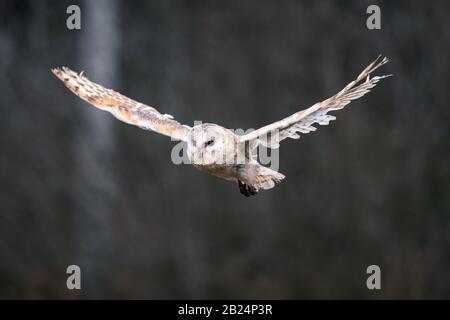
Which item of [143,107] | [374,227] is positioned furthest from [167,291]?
[143,107]

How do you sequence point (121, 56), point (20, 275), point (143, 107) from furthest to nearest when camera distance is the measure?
1. point (121, 56)
2. point (20, 275)
3. point (143, 107)

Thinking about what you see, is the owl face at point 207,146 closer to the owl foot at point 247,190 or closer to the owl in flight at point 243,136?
the owl in flight at point 243,136

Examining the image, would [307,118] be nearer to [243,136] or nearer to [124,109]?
[243,136]

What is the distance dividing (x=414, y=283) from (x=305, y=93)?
2.04 m

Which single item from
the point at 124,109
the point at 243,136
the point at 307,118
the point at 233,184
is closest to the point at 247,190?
the point at 243,136

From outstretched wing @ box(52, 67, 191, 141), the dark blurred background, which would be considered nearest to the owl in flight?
outstretched wing @ box(52, 67, 191, 141)

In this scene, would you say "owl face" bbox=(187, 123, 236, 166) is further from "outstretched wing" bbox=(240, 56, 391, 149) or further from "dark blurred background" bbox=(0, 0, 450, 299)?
"dark blurred background" bbox=(0, 0, 450, 299)

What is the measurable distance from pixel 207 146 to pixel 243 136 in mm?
179

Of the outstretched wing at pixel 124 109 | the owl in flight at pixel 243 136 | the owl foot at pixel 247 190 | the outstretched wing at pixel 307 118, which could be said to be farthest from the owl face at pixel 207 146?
the owl foot at pixel 247 190

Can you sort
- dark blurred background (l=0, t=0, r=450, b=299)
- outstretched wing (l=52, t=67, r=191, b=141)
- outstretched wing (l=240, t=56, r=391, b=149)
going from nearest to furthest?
outstretched wing (l=240, t=56, r=391, b=149) → outstretched wing (l=52, t=67, r=191, b=141) → dark blurred background (l=0, t=0, r=450, b=299)

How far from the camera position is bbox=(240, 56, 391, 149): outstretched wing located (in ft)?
10.9
